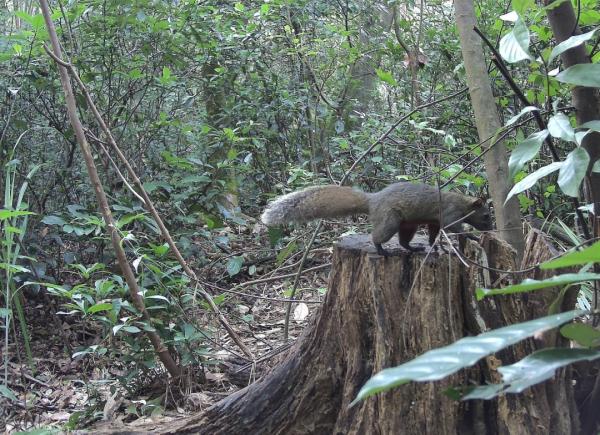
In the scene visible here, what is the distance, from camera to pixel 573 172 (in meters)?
1.69

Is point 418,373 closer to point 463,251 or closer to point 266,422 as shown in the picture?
point 463,251

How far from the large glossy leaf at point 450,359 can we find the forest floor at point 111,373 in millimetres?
2711

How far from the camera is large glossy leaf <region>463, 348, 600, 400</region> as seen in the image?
1017 millimetres

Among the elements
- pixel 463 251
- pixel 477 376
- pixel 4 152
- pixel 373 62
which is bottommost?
pixel 477 376

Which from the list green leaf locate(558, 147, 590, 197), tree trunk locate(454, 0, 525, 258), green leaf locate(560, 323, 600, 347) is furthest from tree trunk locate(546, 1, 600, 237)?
tree trunk locate(454, 0, 525, 258)

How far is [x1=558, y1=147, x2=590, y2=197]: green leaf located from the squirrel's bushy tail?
2107 millimetres

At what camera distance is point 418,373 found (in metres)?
0.91

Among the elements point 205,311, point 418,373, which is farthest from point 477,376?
point 205,311

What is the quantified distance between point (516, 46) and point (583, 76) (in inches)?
8.6

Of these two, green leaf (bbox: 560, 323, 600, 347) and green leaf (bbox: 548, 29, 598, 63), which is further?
green leaf (bbox: 548, 29, 598, 63)

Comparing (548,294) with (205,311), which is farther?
(205,311)

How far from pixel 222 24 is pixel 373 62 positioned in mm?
1750

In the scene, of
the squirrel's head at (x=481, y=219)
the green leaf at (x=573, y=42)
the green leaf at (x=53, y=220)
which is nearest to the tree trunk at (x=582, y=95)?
the green leaf at (x=573, y=42)

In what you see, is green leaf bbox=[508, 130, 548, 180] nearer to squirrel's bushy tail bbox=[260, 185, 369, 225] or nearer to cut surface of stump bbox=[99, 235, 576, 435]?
cut surface of stump bbox=[99, 235, 576, 435]
